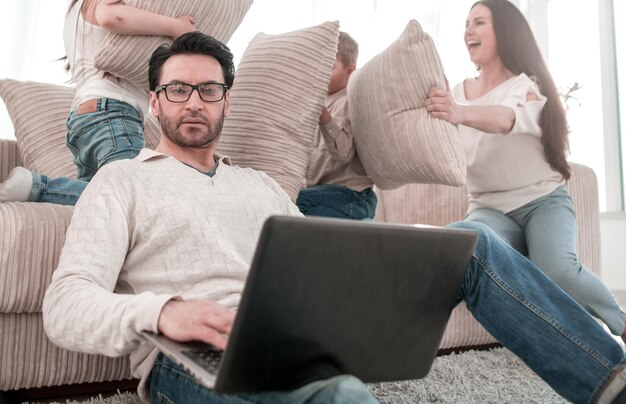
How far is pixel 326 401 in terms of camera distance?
66 cm

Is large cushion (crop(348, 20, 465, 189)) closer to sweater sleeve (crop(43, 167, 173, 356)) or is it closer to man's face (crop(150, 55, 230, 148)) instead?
man's face (crop(150, 55, 230, 148))

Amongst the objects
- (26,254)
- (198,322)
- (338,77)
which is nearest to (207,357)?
(198,322)

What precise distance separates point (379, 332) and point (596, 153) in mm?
3357

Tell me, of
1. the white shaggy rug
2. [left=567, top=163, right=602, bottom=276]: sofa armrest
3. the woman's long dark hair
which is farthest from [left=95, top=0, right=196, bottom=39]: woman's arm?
[left=567, top=163, right=602, bottom=276]: sofa armrest

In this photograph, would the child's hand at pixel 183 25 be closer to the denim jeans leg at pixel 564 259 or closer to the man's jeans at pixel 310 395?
the man's jeans at pixel 310 395

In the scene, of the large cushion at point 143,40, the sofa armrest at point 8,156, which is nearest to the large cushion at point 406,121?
the large cushion at point 143,40

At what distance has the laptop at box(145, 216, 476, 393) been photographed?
57 centimetres

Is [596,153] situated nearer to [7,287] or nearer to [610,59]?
[610,59]

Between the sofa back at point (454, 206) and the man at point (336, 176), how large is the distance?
0.41 metres

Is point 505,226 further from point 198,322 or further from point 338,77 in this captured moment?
point 198,322

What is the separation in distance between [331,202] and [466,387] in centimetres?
55

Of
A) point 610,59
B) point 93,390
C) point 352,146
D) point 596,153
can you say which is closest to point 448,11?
point 610,59

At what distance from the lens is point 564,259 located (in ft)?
5.00

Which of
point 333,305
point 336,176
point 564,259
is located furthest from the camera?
point 336,176
